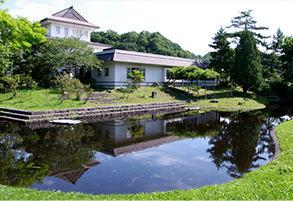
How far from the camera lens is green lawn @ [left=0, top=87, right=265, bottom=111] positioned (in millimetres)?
14211

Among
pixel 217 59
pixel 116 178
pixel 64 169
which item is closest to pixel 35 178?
pixel 64 169

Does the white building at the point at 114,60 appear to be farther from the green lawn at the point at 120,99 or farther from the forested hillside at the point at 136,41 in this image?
the forested hillside at the point at 136,41

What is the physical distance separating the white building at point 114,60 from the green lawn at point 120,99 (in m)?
2.11

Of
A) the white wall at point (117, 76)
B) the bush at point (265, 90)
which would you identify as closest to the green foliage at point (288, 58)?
the bush at point (265, 90)

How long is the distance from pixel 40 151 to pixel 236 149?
6.08 m

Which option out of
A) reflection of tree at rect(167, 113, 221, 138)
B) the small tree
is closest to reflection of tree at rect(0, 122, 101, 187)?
reflection of tree at rect(167, 113, 221, 138)

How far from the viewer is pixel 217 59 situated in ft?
101

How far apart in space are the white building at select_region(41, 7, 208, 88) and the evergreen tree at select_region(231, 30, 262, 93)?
21.7ft

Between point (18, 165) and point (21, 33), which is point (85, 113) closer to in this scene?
point (18, 165)

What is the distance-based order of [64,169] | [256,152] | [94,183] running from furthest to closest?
[256,152], [64,169], [94,183]

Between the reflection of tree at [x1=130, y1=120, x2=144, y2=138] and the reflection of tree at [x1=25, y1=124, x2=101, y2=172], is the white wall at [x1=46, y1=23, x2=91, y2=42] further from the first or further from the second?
the reflection of tree at [x1=25, y1=124, x2=101, y2=172]

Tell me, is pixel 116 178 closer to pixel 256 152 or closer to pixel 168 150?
pixel 168 150

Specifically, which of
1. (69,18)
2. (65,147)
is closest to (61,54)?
(69,18)

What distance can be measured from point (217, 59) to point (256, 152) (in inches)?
991
